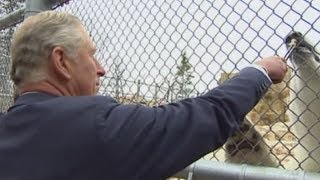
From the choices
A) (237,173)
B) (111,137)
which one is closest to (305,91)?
(237,173)

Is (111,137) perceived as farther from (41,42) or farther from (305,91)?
(305,91)

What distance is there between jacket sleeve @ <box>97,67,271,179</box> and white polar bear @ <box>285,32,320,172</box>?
1088 millimetres

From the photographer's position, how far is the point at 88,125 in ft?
5.22

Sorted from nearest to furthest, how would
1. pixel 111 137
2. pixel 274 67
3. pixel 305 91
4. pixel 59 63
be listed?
1. pixel 111 137
2. pixel 59 63
3. pixel 274 67
4. pixel 305 91

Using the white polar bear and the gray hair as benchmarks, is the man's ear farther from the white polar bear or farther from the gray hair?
the white polar bear

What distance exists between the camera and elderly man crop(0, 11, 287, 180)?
5.24 ft

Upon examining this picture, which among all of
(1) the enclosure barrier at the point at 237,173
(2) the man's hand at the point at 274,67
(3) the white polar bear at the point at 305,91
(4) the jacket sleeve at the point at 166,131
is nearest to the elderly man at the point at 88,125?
(4) the jacket sleeve at the point at 166,131

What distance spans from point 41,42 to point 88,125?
32 centimetres

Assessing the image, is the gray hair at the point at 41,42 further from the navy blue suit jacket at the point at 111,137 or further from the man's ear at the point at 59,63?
the navy blue suit jacket at the point at 111,137

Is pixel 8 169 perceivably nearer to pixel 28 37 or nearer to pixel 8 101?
pixel 28 37

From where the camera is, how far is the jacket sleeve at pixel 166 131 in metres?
1.59

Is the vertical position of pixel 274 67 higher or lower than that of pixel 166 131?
higher

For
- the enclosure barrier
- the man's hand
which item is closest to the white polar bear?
the enclosure barrier

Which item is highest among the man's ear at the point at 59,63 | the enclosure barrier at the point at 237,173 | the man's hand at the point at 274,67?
the man's hand at the point at 274,67
